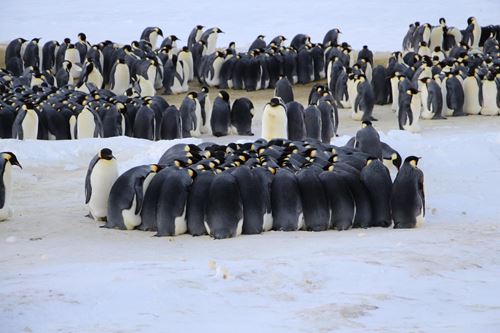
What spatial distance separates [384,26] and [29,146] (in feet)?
55.9

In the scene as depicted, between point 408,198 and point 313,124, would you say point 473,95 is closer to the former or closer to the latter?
point 313,124

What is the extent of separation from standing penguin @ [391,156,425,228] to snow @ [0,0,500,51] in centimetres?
1525

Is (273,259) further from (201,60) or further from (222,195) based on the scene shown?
(201,60)

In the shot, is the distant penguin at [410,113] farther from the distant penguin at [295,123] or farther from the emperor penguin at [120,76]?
the emperor penguin at [120,76]

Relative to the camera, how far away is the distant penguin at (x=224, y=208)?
25.1 feet

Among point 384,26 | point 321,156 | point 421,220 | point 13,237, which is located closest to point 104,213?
point 13,237

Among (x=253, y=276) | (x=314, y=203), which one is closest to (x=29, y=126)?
(x=314, y=203)

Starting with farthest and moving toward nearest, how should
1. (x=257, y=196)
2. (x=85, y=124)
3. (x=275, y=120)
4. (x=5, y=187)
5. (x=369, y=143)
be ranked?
(x=85, y=124) → (x=275, y=120) → (x=369, y=143) → (x=5, y=187) → (x=257, y=196)

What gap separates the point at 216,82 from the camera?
19.0m

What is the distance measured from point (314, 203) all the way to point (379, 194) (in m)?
0.57

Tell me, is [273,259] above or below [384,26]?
below

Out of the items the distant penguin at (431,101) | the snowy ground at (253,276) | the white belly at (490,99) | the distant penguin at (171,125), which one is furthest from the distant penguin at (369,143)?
the white belly at (490,99)

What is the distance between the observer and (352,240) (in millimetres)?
7480

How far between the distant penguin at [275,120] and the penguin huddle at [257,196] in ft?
11.0
